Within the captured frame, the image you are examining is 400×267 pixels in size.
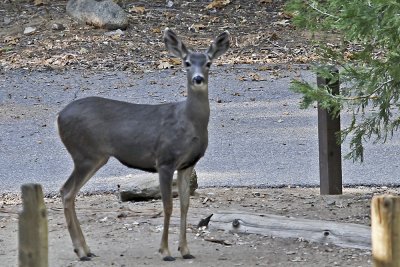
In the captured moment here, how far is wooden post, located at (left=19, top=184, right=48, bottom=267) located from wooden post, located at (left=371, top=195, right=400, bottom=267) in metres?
1.39

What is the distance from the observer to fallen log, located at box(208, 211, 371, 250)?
7766 mm

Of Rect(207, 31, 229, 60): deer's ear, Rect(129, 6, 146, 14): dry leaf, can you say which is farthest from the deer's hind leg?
Rect(129, 6, 146, 14): dry leaf

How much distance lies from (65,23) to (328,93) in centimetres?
1085

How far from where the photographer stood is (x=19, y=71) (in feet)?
54.9

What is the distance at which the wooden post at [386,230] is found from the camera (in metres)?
4.19

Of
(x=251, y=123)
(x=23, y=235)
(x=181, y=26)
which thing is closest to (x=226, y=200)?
(x=251, y=123)

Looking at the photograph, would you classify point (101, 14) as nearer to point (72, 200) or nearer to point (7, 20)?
point (7, 20)

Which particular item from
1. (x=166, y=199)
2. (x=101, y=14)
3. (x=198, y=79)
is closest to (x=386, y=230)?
Result: (x=198, y=79)

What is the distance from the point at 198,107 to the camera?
24.7 ft

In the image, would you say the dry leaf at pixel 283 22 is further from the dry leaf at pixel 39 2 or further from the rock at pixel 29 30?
the dry leaf at pixel 39 2

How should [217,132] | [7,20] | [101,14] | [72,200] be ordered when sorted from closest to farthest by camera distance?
[72,200]
[217,132]
[101,14]
[7,20]

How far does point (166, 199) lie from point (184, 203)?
0.62 feet

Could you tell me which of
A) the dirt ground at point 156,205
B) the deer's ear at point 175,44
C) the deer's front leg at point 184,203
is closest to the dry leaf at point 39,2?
the dirt ground at point 156,205

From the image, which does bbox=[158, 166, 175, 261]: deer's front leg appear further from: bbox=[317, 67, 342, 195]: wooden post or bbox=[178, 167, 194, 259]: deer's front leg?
bbox=[317, 67, 342, 195]: wooden post
